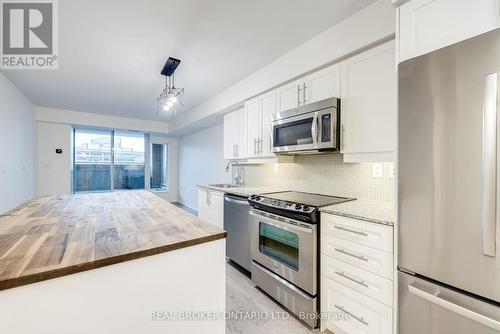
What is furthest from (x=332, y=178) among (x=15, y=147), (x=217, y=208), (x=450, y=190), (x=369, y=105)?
(x=15, y=147)

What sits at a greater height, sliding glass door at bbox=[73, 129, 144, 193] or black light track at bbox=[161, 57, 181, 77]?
black light track at bbox=[161, 57, 181, 77]

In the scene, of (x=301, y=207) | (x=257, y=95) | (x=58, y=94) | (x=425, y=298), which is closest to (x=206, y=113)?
(x=257, y=95)

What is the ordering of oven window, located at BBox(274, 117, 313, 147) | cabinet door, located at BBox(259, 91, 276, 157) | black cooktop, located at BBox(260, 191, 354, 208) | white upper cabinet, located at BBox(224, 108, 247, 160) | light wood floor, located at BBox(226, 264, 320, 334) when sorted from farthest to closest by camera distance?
white upper cabinet, located at BBox(224, 108, 247, 160)
cabinet door, located at BBox(259, 91, 276, 157)
oven window, located at BBox(274, 117, 313, 147)
black cooktop, located at BBox(260, 191, 354, 208)
light wood floor, located at BBox(226, 264, 320, 334)

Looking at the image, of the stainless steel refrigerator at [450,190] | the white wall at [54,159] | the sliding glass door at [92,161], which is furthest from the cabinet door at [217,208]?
the sliding glass door at [92,161]

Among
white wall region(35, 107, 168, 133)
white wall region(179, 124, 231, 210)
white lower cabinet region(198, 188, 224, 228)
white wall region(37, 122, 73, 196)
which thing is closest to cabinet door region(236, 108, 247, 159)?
white lower cabinet region(198, 188, 224, 228)

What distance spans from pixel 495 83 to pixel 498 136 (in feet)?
0.75

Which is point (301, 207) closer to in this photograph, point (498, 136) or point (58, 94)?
point (498, 136)

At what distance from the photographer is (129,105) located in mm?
4688

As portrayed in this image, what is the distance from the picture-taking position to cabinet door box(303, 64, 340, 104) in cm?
207

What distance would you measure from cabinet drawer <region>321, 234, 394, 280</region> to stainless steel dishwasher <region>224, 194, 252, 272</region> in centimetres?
109

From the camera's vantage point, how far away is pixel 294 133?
2.37 meters

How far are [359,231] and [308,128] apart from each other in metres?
1.07

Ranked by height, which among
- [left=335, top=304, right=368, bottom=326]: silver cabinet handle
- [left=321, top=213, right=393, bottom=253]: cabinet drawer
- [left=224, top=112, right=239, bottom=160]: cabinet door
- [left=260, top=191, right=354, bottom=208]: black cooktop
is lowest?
[left=335, top=304, right=368, bottom=326]: silver cabinet handle

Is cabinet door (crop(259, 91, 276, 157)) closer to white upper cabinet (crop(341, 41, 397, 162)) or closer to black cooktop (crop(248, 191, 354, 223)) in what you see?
black cooktop (crop(248, 191, 354, 223))
